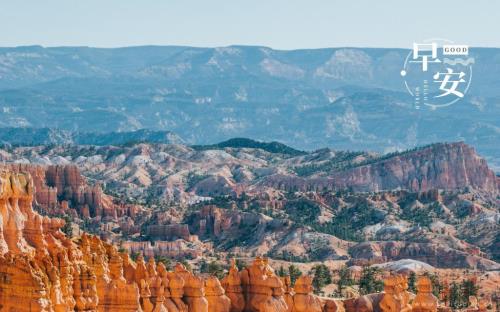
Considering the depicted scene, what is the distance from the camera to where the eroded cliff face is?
50531 millimetres

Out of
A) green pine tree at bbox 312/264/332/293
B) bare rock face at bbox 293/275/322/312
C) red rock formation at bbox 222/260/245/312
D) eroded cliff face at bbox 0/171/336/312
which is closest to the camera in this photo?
eroded cliff face at bbox 0/171/336/312

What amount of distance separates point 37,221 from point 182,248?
12194cm

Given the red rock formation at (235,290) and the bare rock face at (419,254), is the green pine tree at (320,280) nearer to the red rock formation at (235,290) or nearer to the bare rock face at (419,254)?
the bare rock face at (419,254)

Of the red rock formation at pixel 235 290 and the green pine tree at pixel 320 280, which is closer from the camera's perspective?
the red rock formation at pixel 235 290

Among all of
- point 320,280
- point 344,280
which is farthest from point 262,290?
point 344,280

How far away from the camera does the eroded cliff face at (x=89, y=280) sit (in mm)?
50531

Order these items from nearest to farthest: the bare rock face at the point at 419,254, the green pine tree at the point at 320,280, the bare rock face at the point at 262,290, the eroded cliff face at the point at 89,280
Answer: the eroded cliff face at the point at 89,280
the bare rock face at the point at 262,290
the green pine tree at the point at 320,280
the bare rock face at the point at 419,254

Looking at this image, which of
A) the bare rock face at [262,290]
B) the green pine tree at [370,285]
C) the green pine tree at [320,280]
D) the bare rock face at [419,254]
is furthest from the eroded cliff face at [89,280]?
the bare rock face at [419,254]

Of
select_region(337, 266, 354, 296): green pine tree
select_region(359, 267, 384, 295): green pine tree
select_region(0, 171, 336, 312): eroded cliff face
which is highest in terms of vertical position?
select_region(0, 171, 336, 312): eroded cliff face

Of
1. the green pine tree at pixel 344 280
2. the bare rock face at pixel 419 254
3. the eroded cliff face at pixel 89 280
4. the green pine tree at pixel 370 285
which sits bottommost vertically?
the bare rock face at pixel 419 254

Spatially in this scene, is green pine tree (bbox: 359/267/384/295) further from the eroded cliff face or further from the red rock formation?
the red rock formation

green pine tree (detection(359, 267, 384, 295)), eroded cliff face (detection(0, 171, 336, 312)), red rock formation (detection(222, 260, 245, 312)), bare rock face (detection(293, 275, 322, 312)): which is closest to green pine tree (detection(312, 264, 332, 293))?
green pine tree (detection(359, 267, 384, 295))

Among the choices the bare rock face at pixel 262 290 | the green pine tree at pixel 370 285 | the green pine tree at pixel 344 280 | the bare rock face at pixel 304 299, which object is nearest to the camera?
the bare rock face at pixel 262 290

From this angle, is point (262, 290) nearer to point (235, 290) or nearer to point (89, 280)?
point (235, 290)
